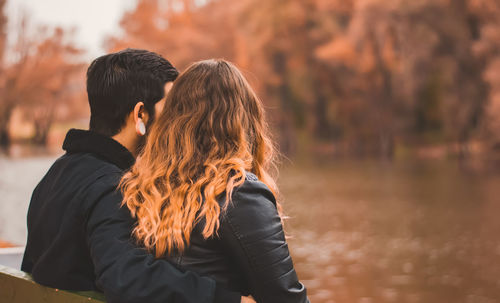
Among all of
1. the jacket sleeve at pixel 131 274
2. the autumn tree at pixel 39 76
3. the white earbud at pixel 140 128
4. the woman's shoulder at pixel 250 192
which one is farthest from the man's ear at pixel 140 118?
the autumn tree at pixel 39 76

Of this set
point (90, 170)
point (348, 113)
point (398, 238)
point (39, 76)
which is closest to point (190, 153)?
point (90, 170)

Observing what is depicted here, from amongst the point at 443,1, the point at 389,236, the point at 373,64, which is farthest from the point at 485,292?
the point at 373,64

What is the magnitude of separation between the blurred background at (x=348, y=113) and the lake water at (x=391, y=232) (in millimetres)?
29

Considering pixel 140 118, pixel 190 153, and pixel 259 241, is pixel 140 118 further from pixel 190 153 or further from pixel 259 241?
pixel 259 241

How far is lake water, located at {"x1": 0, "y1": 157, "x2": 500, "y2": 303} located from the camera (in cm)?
596

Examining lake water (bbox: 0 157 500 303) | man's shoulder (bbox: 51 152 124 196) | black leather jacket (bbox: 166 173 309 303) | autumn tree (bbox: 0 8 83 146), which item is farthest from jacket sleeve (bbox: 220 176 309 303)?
autumn tree (bbox: 0 8 83 146)

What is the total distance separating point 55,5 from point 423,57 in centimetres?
1276

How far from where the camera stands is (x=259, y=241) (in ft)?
3.48

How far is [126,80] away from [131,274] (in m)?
0.43

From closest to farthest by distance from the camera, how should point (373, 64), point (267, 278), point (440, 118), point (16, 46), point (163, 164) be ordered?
1. point (267, 278)
2. point (163, 164)
3. point (440, 118)
4. point (373, 64)
5. point (16, 46)

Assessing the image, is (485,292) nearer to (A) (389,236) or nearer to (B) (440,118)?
(A) (389,236)

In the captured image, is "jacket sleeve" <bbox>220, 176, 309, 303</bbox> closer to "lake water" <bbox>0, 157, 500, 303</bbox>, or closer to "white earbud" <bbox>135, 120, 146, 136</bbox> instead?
"white earbud" <bbox>135, 120, 146, 136</bbox>

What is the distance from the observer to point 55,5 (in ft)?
67.2

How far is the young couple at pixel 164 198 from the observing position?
108 cm
